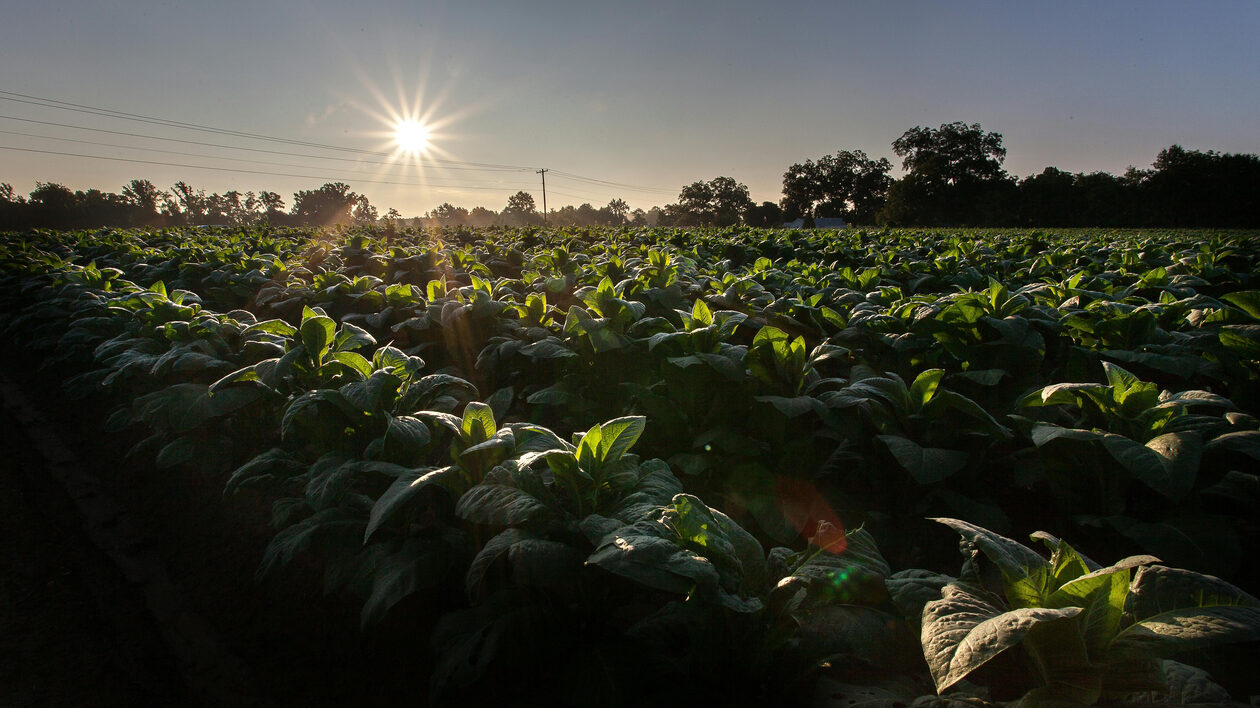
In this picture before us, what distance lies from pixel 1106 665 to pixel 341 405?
2.15 m

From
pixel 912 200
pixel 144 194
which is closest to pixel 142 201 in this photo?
pixel 144 194

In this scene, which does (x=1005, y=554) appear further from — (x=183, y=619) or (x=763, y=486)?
(x=183, y=619)

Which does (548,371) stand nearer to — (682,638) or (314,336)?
(314,336)

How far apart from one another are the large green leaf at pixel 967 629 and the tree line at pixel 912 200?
1361 inches

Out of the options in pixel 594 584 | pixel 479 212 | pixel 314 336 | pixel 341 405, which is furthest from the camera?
pixel 479 212

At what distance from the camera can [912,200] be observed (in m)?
77.6

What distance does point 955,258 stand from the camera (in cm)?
655

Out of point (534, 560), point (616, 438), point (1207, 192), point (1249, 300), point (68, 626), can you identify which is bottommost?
point (68, 626)

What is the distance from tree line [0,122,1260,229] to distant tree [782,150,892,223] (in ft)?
0.59

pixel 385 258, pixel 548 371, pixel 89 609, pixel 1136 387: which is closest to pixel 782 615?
pixel 1136 387

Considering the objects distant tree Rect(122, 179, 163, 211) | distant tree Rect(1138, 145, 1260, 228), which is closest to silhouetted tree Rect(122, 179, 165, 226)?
distant tree Rect(122, 179, 163, 211)

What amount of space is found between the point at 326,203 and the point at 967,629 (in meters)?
107

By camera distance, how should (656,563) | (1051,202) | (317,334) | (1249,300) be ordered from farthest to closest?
(1051,202)
(1249,300)
(317,334)
(656,563)

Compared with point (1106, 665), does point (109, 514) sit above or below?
below
